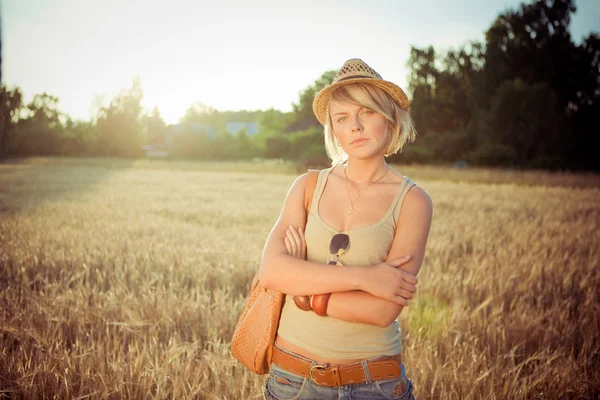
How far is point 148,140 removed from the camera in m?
62.1

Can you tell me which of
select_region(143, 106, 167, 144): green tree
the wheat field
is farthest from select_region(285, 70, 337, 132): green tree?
the wheat field

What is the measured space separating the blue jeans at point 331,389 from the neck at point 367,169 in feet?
2.64

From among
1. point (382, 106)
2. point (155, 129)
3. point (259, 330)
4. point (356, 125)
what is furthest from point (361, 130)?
point (155, 129)

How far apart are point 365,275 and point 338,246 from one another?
0.53 ft

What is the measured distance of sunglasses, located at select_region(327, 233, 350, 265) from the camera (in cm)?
148

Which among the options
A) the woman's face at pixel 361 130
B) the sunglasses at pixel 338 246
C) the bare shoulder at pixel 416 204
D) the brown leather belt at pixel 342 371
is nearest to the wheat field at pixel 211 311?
the brown leather belt at pixel 342 371

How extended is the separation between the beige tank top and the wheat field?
822 millimetres

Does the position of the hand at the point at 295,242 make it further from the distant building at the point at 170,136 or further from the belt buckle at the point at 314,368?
the distant building at the point at 170,136

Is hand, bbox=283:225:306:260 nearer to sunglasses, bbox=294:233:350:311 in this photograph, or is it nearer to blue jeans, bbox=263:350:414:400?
sunglasses, bbox=294:233:350:311

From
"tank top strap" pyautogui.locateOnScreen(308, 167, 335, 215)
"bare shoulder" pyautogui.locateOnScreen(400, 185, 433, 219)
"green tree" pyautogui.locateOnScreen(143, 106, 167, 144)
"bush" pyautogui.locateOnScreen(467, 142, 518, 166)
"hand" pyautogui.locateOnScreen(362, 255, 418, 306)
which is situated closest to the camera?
"hand" pyautogui.locateOnScreen(362, 255, 418, 306)

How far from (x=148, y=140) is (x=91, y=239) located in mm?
62083

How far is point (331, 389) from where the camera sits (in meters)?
1.45

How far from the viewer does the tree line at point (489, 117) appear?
3272 centimetres

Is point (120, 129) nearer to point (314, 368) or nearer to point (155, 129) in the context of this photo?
point (155, 129)
